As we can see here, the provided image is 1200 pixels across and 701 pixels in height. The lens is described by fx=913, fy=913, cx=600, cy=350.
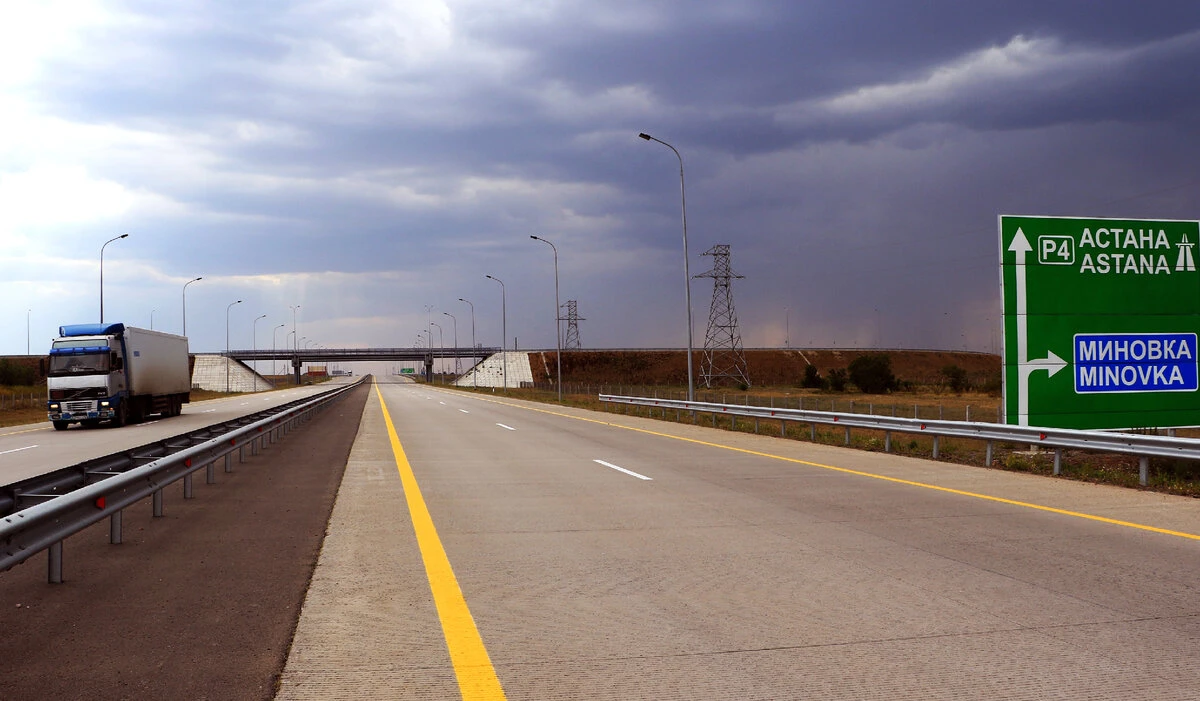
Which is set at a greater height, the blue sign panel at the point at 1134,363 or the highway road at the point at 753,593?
the blue sign panel at the point at 1134,363

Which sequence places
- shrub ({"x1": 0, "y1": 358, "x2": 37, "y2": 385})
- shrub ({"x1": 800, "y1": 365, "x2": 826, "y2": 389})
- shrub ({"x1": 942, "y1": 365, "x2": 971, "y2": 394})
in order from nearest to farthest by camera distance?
1. shrub ({"x1": 942, "y1": 365, "x2": 971, "y2": 394})
2. shrub ({"x1": 0, "y1": 358, "x2": 37, "y2": 385})
3. shrub ({"x1": 800, "y1": 365, "x2": 826, "y2": 389})

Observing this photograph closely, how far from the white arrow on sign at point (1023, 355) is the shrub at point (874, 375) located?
64048 millimetres

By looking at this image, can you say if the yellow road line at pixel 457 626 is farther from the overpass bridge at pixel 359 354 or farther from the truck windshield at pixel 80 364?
the overpass bridge at pixel 359 354

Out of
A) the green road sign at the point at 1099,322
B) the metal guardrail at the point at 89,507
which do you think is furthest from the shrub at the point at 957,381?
the metal guardrail at the point at 89,507

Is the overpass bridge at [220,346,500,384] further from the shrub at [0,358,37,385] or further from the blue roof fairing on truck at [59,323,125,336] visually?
the blue roof fairing on truck at [59,323,125,336]

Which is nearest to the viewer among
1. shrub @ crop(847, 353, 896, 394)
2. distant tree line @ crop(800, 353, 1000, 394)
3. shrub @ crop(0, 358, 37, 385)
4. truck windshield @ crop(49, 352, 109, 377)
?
truck windshield @ crop(49, 352, 109, 377)

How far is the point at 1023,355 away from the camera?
698 inches

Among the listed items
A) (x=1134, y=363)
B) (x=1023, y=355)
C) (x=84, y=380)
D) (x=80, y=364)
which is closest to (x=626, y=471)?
(x=1023, y=355)

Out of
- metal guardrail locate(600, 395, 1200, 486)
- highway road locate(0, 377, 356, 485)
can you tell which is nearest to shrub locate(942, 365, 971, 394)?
metal guardrail locate(600, 395, 1200, 486)

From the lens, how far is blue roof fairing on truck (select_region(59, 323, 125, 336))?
31156 mm

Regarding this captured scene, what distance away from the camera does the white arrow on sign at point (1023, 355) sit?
17578 mm

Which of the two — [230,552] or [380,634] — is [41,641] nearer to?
[380,634]

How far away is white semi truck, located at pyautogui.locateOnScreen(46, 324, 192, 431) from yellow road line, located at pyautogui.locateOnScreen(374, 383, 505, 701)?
2489 cm

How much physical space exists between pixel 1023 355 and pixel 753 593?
13301 mm
